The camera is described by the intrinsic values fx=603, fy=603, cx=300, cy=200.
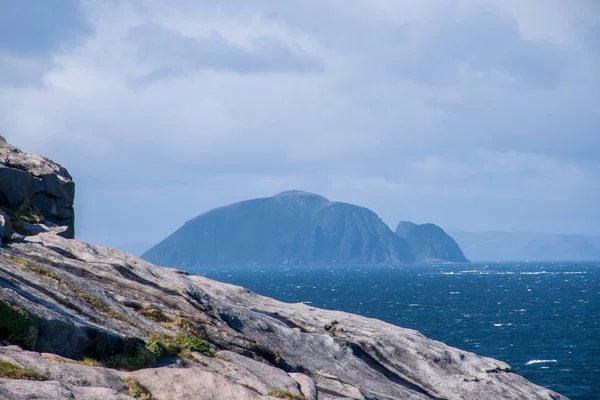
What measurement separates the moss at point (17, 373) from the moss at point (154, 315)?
439 inches

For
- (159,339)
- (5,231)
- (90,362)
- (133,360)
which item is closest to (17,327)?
(90,362)

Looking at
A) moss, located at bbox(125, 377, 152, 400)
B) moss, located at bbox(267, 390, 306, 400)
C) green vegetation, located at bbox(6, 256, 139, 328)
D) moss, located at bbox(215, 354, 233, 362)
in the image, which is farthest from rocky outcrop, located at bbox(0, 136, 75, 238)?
moss, located at bbox(267, 390, 306, 400)

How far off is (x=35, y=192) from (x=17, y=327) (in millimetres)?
29047

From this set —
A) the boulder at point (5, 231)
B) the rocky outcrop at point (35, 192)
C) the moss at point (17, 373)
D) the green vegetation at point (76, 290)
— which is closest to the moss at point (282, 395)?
the moss at point (17, 373)

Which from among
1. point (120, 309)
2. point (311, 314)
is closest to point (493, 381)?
point (311, 314)

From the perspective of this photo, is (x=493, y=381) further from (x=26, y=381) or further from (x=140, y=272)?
(x=26, y=381)

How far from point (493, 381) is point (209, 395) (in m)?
27.8

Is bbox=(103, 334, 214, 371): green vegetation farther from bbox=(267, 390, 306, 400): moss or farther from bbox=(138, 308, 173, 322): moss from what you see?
bbox=(267, 390, 306, 400): moss

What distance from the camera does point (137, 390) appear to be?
15.3 meters

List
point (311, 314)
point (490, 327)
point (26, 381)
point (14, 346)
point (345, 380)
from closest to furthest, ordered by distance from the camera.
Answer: point (26, 381) → point (14, 346) → point (345, 380) → point (311, 314) → point (490, 327)

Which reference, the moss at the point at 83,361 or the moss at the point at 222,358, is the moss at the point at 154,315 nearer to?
the moss at the point at 222,358

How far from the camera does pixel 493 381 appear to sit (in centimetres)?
3875

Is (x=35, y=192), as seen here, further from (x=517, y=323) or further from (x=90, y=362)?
(x=517, y=323)

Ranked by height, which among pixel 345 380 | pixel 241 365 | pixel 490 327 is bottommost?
pixel 490 327
